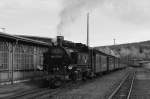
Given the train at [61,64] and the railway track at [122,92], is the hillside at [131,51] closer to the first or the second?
the railway track at [122,92]

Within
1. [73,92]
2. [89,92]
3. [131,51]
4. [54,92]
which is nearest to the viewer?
[54,92]

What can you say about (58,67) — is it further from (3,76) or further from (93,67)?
(93,67)

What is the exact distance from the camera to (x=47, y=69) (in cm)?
2006

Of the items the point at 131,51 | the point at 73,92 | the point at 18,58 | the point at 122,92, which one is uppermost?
the point at 131,51

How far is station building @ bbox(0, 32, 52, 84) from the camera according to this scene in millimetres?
21281

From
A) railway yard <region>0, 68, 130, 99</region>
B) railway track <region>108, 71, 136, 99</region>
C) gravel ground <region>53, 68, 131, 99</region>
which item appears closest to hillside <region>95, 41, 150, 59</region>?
railway track <region>108, 71, 136, 99</region>

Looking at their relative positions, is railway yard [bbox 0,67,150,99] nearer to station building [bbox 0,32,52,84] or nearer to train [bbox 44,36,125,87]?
train [bbox 44,36,125,87]

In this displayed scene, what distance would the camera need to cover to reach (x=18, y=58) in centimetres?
2384

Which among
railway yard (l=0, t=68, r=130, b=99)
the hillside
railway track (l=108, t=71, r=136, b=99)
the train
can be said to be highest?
the hillside

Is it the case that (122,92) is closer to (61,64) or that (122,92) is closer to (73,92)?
(73,92)

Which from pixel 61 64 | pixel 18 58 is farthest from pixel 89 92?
pixel 18 58

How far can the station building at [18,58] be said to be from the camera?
21281mm

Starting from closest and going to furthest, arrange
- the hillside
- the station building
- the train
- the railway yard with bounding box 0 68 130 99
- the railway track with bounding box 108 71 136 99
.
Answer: the railway yard with bounding box 0 68 130 99 → the railway track with bounding box 108 71 136 99 → the train → the station building → the hillside

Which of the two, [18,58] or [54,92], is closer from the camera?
[54,92]
